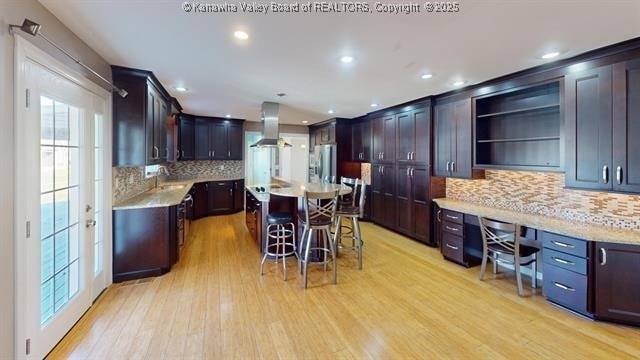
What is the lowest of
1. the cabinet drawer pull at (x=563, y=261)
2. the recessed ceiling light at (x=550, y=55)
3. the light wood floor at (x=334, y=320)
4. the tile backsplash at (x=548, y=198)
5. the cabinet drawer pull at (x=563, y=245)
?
the light wood floor at (x=334, y=320)

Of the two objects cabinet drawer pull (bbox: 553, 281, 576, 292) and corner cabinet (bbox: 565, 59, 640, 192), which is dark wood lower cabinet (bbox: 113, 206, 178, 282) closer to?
cabinet drawer pull (bbox: 553, 281, 576, 292)

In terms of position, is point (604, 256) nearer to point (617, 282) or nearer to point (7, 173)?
point (617, 282)

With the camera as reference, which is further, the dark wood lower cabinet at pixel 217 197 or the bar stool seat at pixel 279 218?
the dark wood lower cabinet at pixel 217 197

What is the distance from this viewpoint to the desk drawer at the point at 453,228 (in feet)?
12.9

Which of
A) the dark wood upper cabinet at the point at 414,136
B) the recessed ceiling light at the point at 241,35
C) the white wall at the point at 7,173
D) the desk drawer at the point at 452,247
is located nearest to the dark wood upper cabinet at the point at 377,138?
the dark wood upper cabinet at the point at 414,136

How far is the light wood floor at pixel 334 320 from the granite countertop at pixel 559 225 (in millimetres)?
774

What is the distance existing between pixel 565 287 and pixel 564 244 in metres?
0.42

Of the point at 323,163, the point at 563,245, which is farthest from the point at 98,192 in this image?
the point at 323,163

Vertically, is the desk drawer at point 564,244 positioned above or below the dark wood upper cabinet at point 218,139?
below

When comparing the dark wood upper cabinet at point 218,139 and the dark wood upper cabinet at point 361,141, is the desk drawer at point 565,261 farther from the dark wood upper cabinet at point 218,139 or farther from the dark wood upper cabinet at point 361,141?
the dark wood upper cabinet at point 218,139

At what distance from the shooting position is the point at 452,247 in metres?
4.06

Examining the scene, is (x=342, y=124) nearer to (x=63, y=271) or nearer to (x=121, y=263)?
(x=121, y=263)

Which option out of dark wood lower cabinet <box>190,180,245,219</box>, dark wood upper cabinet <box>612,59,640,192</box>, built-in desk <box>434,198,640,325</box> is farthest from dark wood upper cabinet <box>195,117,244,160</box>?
dark wood upper cabinet <box>612,59,640,192</box>

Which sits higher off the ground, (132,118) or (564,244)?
(132,118)
